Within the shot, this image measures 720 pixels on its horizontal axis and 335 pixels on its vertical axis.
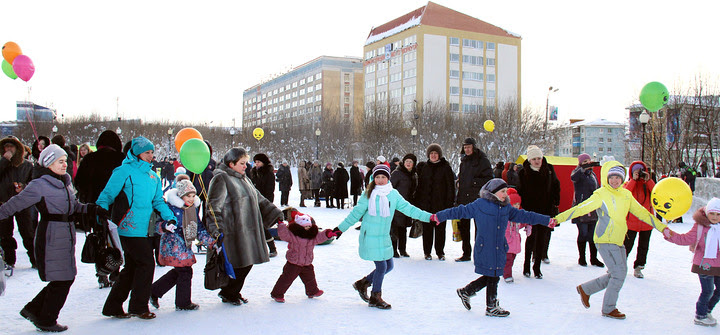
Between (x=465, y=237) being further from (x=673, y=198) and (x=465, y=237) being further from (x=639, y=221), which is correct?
(x=673, y=198)

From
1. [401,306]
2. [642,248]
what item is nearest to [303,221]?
[401,306]

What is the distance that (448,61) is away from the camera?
78562mm

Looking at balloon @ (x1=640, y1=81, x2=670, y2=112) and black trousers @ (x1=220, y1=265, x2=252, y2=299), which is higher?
balloon @ (x1=640, y1=81, x2=670, y2=112)

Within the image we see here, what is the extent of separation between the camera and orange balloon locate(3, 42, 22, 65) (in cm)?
1118

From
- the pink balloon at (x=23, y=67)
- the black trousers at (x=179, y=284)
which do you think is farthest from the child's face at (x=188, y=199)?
the pink balloon at (x=23, y=67)

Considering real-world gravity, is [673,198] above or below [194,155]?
below

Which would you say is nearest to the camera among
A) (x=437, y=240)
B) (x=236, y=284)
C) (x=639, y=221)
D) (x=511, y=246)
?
(x=236, y=284)

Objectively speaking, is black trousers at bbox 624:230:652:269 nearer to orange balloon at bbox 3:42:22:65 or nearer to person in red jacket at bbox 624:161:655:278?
person in red jacket at bbox 624:161:655:278

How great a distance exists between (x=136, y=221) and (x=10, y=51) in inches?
350

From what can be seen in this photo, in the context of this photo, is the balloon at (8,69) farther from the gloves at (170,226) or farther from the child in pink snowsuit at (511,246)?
the child in pink snowsuit at (511,246)

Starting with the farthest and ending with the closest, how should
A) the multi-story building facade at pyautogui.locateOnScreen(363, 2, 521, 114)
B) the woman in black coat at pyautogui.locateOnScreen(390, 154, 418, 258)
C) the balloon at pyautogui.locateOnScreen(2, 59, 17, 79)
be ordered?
the multi-story building facade at pyautogui.locateOnScreen(363, 2, 521, 114) → the balloon at pyautogui.locateOnScreen(2, 59, 17, 79) → the woman in black coat at pyautogui.locateOnScreen(390, 154, 418, 258)

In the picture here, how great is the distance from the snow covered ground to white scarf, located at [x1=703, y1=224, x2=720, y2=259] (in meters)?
0.72

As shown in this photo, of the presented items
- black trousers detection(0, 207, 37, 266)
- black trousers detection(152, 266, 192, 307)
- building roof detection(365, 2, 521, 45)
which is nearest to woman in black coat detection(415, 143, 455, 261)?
black trousers detection(152, 266, 192, 307)

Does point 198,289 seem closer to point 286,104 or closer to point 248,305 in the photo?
point 248,305
